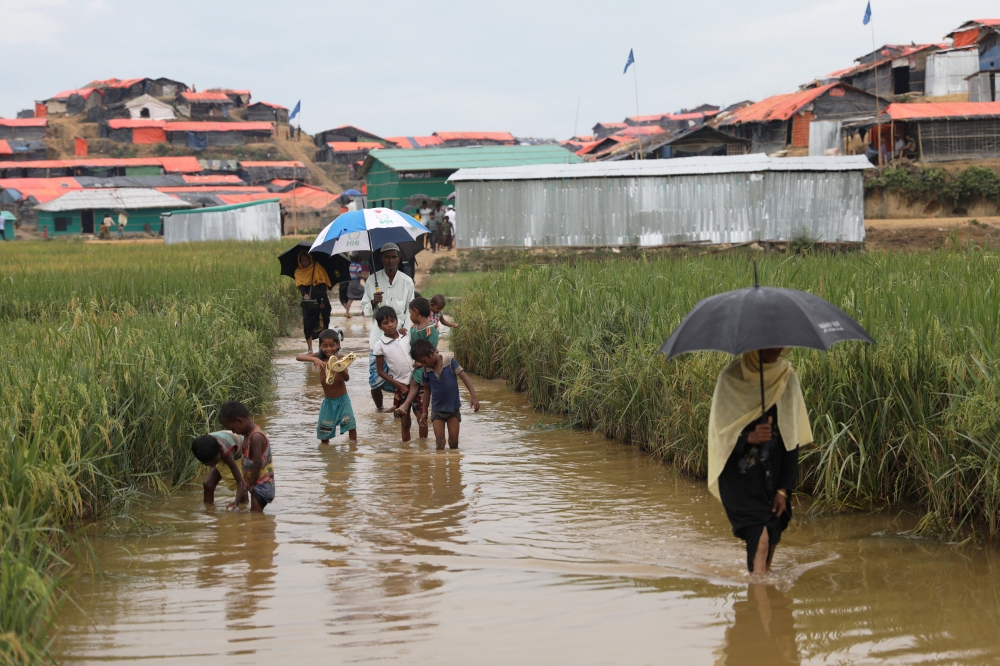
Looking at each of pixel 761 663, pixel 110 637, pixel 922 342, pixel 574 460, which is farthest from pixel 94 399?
pixel 922 342

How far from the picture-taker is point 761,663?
366 centimetres

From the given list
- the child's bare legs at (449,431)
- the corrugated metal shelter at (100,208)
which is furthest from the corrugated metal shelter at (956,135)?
the corrugated metal shelter at (100,208)

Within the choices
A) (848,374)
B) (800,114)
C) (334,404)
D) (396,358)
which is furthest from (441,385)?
(800,114)

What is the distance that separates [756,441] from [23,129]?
67.3m

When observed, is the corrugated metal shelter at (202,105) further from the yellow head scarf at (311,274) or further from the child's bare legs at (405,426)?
the child's bare legs at (405,426)

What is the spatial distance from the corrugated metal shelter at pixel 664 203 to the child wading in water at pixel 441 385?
15821 millimetres

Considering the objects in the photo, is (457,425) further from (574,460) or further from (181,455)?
(181,455)

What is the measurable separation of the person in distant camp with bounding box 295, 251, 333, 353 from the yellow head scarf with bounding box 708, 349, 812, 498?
7.94m

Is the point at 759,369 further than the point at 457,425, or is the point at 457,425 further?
the point at 457,425

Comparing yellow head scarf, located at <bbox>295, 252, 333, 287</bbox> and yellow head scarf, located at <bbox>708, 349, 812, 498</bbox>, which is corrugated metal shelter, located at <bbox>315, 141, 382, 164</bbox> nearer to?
yellow head scarf, located at <bbox>295, 252, 333, 287</bbox>

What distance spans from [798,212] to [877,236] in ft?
10.9

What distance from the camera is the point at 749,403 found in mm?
4133

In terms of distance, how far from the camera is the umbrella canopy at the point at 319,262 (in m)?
11.7

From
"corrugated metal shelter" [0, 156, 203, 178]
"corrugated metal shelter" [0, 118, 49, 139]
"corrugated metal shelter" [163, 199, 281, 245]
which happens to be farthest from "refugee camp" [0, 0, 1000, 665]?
"corrugated metal shelter" [0, 118, 49, 139]
